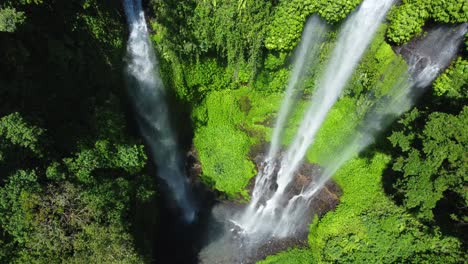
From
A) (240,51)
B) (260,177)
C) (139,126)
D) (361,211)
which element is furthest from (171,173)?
(361,211)

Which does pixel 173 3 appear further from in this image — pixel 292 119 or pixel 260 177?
pixel 260 177

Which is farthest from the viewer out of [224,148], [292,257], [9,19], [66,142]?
[224,148]

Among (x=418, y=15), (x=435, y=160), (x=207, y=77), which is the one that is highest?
(x=207, y=77)

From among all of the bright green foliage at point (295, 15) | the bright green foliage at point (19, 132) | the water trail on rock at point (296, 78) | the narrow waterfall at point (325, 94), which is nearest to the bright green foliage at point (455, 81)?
Result: the narrow waterfall at point (325, 94)

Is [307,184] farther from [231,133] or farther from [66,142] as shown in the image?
[66,142]

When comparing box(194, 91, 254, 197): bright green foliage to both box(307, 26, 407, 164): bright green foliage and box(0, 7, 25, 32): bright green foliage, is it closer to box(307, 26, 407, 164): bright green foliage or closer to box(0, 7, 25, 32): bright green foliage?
box(307, 26, 407, 164): bright green foliage

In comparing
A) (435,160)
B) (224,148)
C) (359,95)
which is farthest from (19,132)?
(359,95)

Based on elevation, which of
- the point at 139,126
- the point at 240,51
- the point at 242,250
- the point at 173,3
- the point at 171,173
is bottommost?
the point at 242,250
